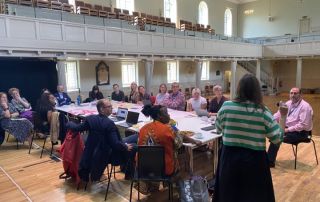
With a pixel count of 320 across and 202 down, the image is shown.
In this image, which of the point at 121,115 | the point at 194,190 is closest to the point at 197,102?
the point at 121,115

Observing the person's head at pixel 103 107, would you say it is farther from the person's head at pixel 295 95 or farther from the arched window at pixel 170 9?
the arched window at pixel 170 9

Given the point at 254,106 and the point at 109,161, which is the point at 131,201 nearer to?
the point at 109,161

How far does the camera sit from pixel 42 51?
802cm

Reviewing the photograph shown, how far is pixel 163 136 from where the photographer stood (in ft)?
9.02

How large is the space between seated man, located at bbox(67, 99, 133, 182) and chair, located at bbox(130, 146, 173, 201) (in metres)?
0.37

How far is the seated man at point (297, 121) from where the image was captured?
4043 millimetres

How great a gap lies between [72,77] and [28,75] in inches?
130

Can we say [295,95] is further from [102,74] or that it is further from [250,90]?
[102,74]

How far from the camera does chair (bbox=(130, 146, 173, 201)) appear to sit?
2717mm

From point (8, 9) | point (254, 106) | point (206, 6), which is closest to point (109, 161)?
point (254, 106)

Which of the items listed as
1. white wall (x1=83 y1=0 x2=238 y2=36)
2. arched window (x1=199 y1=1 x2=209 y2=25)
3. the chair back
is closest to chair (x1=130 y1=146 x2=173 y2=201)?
the chair back

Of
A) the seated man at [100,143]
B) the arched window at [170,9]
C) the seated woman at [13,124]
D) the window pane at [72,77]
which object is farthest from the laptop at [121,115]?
the arched window at [170,9]

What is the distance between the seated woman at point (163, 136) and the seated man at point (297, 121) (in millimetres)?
2172

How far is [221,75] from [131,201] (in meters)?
19.1
